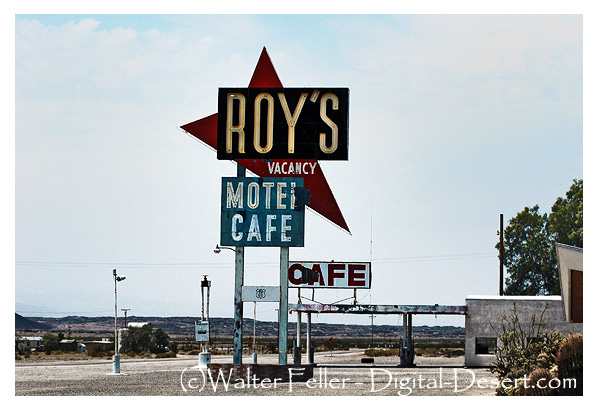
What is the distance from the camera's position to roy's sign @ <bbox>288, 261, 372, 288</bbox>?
45.8 meters

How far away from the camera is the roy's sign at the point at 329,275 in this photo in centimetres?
4575

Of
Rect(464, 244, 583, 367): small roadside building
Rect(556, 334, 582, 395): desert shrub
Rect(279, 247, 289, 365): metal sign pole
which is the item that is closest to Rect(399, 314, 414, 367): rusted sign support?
Rect(464, 244, 583, 367): small roadside building

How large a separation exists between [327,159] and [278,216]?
8.98 feet

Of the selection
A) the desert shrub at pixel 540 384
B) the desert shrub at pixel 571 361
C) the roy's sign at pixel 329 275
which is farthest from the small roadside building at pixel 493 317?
the desert shrub at pixel 540 384

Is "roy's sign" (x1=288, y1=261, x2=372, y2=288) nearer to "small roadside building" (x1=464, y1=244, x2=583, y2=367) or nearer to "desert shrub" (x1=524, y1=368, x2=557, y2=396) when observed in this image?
"small roadside building" (x1=464, y1=244, x2=583, y2=367)

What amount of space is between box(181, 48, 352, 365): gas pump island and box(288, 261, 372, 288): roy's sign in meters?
15.6

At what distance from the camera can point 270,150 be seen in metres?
29.0

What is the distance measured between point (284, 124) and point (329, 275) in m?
18.1

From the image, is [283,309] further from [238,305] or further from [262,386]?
[262,386]

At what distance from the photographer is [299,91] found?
95.8 feet

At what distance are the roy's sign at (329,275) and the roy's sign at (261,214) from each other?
15870 mm

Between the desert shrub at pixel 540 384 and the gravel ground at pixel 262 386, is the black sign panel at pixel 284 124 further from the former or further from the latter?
the desert shrub at pixel 540 384

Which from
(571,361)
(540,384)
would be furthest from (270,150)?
(571,361)
